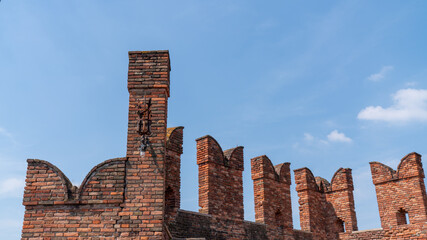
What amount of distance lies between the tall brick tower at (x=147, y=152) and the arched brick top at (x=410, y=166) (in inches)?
395

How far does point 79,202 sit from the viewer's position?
7.30m

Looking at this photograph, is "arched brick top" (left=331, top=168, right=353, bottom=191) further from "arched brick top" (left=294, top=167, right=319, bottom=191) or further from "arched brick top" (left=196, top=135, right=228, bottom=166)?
"arched brick top" (left=196, top=135, right=228, bottom=166)

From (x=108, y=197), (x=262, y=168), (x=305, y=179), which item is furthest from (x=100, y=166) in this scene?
(x=305, y=179)

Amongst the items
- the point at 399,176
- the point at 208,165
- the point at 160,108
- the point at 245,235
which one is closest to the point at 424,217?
the point at 399,176

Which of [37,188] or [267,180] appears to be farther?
[267,180]

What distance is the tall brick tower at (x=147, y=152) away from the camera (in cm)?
714

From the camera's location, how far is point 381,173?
50.8 ft

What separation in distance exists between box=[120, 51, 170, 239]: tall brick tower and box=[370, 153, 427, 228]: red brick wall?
32.7 feet

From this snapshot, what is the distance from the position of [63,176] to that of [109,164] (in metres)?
0.76

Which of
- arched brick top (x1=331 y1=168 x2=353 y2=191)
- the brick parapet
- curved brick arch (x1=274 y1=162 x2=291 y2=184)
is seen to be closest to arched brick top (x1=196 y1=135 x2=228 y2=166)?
the brick parapet

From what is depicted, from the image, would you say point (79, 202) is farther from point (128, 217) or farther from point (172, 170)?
point (172, 170)

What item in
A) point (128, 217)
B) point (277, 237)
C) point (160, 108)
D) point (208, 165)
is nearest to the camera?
Answer: point (128, 217)

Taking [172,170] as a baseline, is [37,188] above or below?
below

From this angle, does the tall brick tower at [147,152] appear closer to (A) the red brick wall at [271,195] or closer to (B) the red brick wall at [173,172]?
(B) the red brick wall at [173,172]
